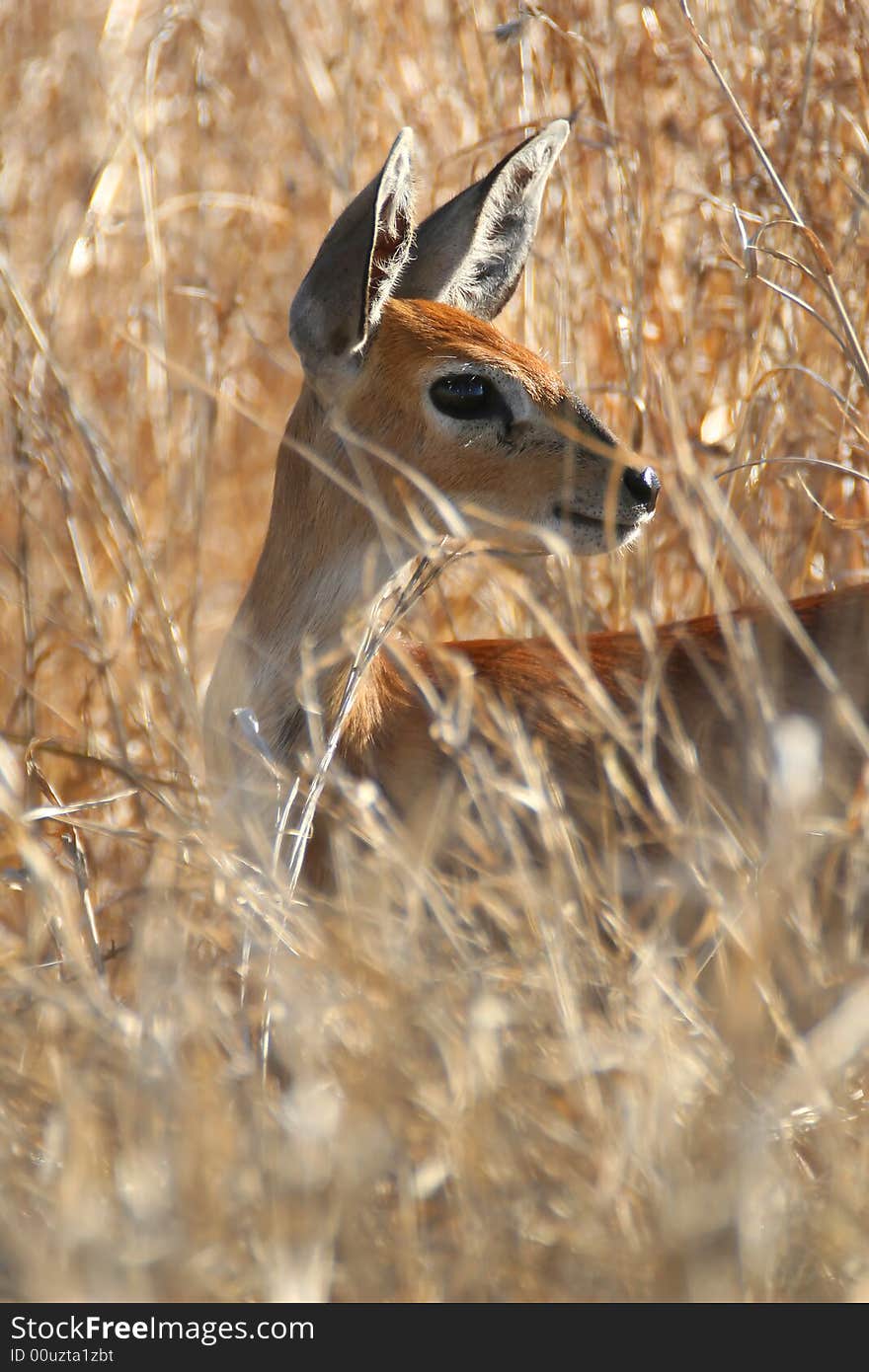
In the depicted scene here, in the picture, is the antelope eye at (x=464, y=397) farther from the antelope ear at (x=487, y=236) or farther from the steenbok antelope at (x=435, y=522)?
the antelope ear at (x=487, y=236)

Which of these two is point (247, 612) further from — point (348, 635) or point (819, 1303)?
point (819, 1303)

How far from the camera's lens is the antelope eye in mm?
2842

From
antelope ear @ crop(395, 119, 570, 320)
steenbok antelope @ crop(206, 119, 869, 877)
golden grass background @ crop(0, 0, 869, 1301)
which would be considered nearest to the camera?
golden grass background @ crop(0, 0, 869, 1301)

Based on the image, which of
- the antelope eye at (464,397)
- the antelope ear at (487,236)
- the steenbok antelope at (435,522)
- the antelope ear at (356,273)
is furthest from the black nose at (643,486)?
the antelope ear at (487,236)

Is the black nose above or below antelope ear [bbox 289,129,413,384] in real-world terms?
below

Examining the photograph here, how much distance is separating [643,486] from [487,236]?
2.52 feet

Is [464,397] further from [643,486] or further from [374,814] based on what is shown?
[374,814]

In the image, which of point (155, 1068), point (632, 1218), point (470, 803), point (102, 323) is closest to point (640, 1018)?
point (632, 1218)

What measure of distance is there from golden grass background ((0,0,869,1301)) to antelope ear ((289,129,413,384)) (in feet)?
1.00

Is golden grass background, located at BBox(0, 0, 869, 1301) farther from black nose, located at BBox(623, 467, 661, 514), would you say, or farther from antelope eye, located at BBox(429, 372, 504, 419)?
antelope eye, located at BBox(429, 372, 504, 419)

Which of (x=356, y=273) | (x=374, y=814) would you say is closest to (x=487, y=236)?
(x=356, y=273)

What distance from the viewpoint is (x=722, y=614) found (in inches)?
80.4

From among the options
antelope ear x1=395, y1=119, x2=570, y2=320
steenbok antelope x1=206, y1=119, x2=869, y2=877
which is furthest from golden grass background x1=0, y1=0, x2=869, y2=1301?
antelope ear x1=395, y1=119, x2=570, y2=320

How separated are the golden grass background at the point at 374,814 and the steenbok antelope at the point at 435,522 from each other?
159mm
